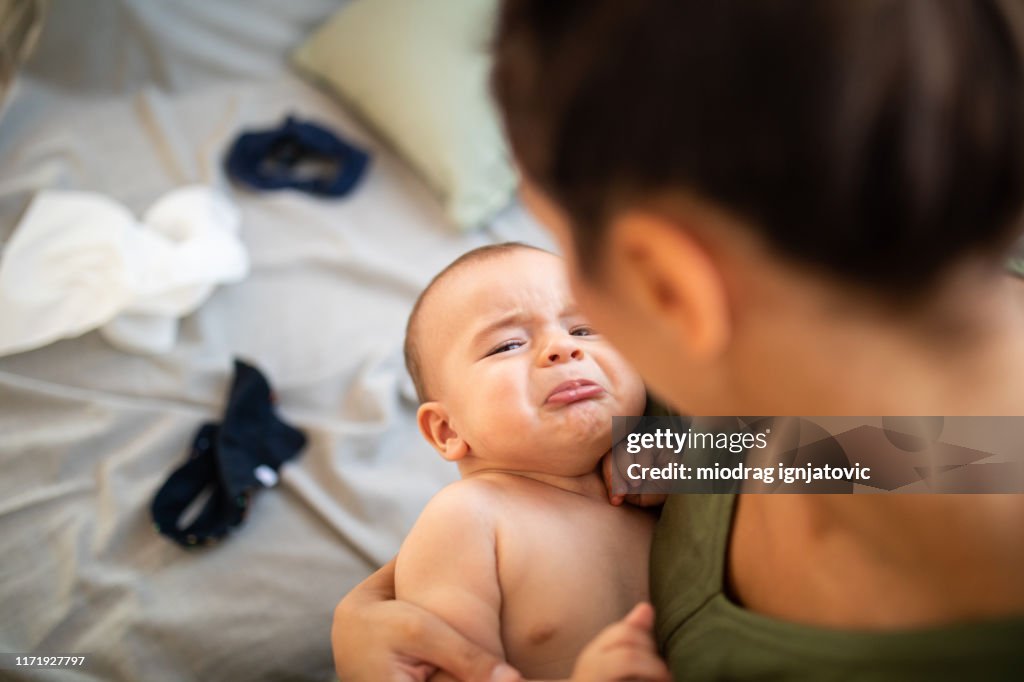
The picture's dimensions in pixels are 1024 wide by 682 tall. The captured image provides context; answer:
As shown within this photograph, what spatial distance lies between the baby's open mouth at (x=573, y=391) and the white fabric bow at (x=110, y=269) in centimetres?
84

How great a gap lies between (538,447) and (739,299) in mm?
506

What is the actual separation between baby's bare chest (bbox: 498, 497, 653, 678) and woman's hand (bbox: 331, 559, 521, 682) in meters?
0.07

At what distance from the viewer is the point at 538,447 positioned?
1.01m

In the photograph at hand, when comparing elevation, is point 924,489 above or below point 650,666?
above

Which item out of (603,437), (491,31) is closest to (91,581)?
(603,437)

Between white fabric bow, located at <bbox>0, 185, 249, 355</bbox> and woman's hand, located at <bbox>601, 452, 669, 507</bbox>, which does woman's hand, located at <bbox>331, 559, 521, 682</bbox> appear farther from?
white fabric bow, located at <bbox>0, 185, 249, 355</bbox>

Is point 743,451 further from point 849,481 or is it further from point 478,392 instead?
point 478,392

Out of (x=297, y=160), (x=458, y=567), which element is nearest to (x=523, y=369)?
(x=458, y=567)

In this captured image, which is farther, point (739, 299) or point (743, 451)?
point (743, 451)

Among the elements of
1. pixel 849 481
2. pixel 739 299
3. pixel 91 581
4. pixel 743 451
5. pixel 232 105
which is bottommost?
pixel 91 581

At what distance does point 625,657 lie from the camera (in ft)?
2.34

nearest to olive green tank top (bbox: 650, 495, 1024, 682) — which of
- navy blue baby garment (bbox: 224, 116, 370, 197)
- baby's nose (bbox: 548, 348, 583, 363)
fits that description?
baby's nose (bbox: 548, 348, 583, 363)

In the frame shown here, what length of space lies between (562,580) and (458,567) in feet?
0.37

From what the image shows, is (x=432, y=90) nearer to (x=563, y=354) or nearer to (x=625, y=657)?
(x=563, y=354)
